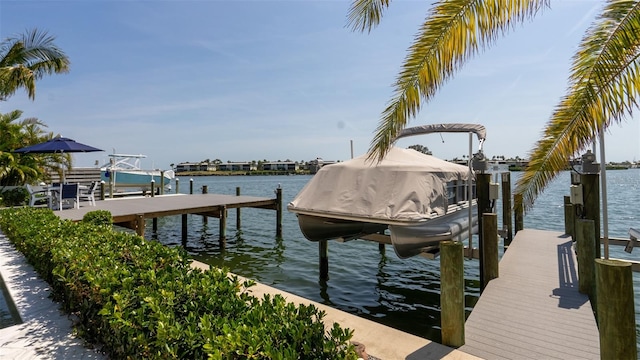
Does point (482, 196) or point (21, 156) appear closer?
point (482, 196)

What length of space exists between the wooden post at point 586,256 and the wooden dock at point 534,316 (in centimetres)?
18

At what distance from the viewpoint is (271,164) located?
118 m

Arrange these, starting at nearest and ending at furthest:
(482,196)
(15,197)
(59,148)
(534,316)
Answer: (534,316) → (482,196) → (59,148) → (15,197)

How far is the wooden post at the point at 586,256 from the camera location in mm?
5559

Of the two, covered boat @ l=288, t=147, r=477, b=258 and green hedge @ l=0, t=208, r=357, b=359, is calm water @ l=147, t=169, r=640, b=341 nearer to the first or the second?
covered boat @ l=288, t=147, r=477, b=258

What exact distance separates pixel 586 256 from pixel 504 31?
3.93 metres

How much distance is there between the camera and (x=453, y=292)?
4.00 m

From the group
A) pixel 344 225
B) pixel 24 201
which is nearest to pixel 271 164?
pixel 24 201

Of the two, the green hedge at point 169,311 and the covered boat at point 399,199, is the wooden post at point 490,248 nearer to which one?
the covered boat at point 399,199

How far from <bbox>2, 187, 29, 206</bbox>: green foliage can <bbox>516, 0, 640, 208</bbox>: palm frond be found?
20412 millimetres

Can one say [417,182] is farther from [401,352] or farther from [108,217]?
[108,217]

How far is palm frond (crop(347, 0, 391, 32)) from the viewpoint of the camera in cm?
508

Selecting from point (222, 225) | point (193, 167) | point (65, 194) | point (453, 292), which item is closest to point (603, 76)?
point (453, 292)

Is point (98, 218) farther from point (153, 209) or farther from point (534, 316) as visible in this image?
point (534, 316)
